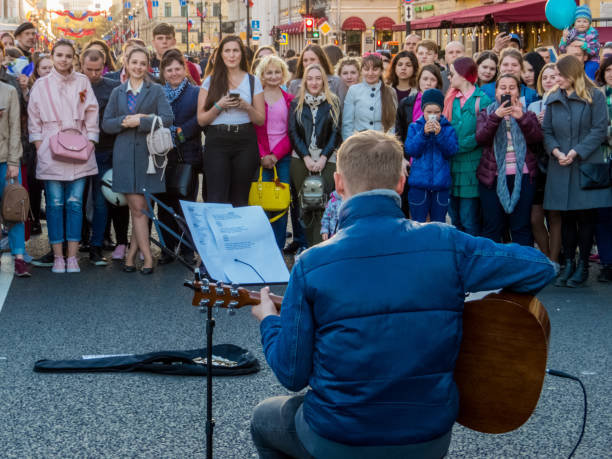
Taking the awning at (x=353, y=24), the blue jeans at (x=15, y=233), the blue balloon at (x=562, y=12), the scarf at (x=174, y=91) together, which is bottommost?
the blue jeans at (x=15, y=233)

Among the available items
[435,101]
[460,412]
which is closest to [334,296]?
[460,412]

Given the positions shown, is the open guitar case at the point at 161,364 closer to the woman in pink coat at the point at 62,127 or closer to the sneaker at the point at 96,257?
the woman in pink coat at the point at 62,127

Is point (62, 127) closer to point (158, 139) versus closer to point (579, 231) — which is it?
point (158, 139)

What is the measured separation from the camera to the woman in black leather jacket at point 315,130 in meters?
8.47

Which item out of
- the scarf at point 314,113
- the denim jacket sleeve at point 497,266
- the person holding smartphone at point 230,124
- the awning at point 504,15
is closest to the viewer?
the denim jacket sleeve at point 497,266

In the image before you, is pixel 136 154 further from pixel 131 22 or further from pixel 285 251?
pixel 131 22

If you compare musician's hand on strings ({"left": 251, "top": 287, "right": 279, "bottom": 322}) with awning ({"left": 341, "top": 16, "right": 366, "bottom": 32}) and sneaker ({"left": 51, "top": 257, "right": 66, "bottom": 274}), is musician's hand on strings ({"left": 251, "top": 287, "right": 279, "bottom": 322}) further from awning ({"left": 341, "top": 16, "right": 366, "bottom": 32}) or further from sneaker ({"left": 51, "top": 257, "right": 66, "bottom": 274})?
awning ({"left": 341, "top": 16, "right": 366, "bottom": 32})

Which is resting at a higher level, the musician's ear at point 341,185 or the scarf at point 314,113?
the musician's ear at point 341,185

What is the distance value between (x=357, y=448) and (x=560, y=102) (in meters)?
5.77

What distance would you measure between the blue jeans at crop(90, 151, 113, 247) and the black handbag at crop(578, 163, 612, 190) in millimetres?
4276

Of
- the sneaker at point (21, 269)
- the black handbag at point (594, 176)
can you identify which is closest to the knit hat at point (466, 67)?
the black handbag at point (594, 176)

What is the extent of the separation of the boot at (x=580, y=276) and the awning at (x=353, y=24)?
5036cm

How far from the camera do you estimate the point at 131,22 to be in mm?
129625

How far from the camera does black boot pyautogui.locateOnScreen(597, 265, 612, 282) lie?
26.0 ft
